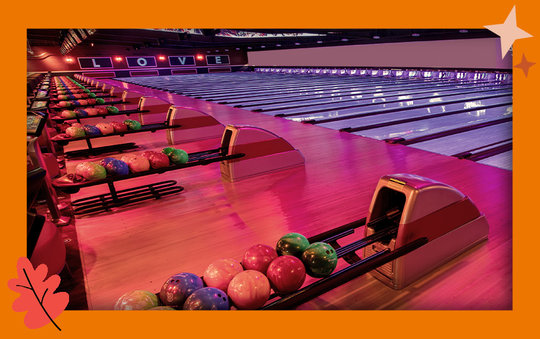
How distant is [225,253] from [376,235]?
0.62m

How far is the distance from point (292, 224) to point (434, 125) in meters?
2.79

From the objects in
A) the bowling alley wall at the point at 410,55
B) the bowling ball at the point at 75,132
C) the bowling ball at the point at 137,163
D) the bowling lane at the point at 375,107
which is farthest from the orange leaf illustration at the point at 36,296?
the bowling alley wall at the point at 410,55

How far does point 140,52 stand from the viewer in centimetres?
1788

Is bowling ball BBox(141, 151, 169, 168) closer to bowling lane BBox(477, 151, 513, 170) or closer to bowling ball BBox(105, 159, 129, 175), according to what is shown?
bowling ball BBox(105, 159, 129, 175)

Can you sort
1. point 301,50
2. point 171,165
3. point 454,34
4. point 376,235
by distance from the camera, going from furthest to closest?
point 301,50
point 454,34
point 171,165
point 376,235

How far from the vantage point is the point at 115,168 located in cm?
179

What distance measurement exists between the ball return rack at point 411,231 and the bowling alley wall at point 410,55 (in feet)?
18.4

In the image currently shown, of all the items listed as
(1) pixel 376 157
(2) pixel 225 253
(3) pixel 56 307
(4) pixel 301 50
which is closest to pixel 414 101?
(1) pixel 376 157

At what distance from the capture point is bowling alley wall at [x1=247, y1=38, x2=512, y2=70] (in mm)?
7602

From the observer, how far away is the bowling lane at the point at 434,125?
3.24 meters

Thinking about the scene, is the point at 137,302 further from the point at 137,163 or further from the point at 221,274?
the point at 137,163

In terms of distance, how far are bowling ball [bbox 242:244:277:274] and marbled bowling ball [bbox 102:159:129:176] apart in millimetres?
1113

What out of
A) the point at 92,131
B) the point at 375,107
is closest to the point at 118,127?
the point at 92,131
